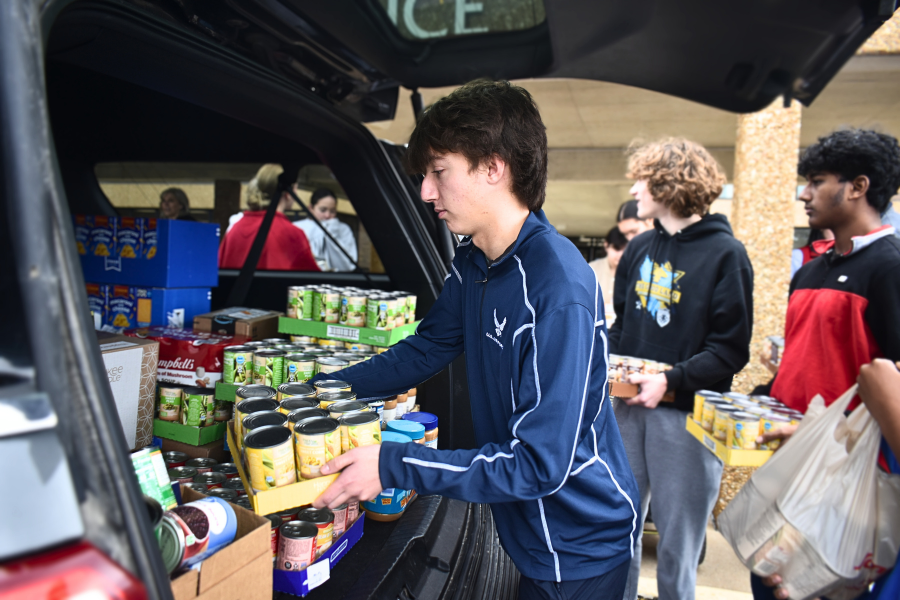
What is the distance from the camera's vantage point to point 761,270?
14.6ft

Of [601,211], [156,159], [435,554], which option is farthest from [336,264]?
[601,211]

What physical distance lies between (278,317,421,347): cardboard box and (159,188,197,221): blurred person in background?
6.00 ft

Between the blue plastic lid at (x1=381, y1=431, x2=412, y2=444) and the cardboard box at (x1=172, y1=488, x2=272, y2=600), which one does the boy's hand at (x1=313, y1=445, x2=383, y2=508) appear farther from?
the blue plastic lid at (x1=381, y1=431, x2=412, y2=444)

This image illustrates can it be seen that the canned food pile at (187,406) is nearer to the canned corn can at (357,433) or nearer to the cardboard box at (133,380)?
the cardboard box at (133,380)

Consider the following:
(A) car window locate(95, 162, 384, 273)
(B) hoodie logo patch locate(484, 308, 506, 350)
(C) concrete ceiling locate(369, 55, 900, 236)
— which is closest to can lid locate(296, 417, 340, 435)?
(B) hoodie logo patch locate(484, 308, 506, 350)

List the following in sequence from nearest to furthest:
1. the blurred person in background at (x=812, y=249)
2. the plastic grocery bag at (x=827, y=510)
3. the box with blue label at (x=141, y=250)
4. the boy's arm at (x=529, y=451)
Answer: the boy's arm at (x=529, y=451) → the plastic grocery bag at (x=827, y=510) → the box with blue label at (x=141, y=250) → the blurred person in background at (x=812, y=249)

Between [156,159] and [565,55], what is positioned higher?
[565,55]

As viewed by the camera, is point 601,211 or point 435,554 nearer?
point 435,554

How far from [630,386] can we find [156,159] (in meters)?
3.34

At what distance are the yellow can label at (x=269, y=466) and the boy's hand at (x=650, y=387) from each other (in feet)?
5.54

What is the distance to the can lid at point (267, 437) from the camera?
49.7 inches

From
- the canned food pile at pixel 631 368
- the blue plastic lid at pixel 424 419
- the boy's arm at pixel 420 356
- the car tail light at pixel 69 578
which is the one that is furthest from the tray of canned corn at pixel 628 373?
the car tail light at pixel 69 578

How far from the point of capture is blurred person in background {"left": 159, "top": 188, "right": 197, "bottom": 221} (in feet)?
13.1

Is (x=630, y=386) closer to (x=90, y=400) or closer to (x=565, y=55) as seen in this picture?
(x=565, y=55)
